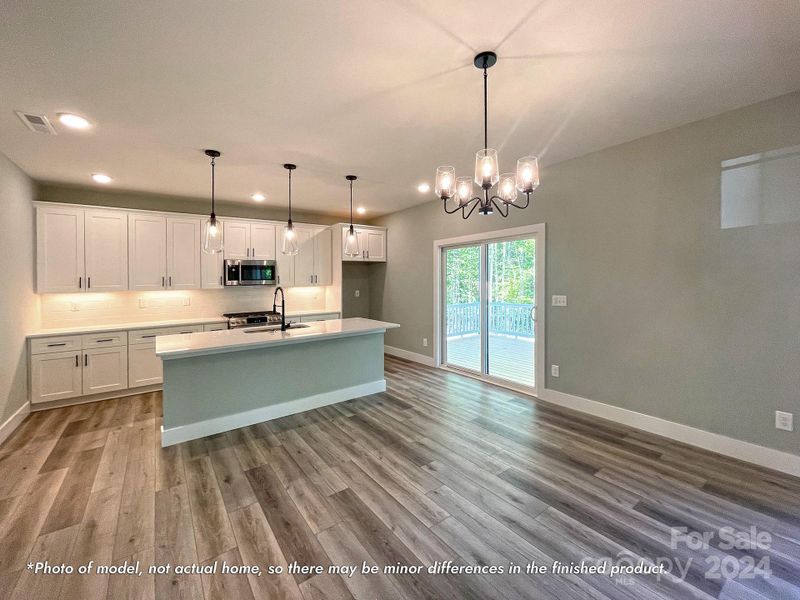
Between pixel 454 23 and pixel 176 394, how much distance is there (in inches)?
135

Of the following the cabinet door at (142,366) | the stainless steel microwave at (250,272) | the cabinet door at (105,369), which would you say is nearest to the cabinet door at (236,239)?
the stainless steel microwave at (250,272)

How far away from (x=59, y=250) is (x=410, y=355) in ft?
16.1

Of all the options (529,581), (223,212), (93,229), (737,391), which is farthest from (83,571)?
(223,212)

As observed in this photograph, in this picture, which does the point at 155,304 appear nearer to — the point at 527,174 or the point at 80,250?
the point at 80,250

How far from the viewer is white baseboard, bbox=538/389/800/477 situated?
2.47 metres

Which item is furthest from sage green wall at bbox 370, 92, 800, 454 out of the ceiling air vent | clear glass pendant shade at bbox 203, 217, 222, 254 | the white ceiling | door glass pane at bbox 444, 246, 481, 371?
the ceiling air vent

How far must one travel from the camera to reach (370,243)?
6207 millimetres

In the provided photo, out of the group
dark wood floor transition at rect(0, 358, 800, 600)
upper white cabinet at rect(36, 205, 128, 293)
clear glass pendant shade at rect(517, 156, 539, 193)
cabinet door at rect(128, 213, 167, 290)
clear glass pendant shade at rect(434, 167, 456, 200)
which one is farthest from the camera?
cabinet door at rect(128, 213, 167, 290)

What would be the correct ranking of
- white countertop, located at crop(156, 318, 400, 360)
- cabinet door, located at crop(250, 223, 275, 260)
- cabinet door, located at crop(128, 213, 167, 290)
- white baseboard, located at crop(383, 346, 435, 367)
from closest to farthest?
white countertop, located at crop(156, 318, 400, 360) < cabinet door, located at crop(128, 213, 167, 290) < cabinet door, located at crop(250, 223, 275, 260) < white baseboard, located at crop(383, 346, 435, 367)

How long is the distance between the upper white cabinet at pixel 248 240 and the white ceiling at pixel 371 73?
1.75 meters

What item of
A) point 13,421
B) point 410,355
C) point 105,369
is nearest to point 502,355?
point 410,355

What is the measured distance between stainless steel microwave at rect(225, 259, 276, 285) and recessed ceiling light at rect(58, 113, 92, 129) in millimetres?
2522

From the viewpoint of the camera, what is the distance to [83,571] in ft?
5.42

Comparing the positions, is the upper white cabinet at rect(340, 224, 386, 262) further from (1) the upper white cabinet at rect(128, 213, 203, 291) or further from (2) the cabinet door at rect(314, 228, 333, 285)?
(1) the upper white cabinet at rect(128, 213, 203, 291)
